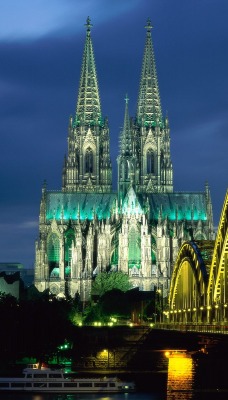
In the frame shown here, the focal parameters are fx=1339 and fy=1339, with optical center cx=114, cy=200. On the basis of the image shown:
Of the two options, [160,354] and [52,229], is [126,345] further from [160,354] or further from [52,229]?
[52,229]

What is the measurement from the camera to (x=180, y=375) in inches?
3452

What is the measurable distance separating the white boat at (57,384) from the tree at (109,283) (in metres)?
77.4

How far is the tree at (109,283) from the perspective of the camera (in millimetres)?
184462

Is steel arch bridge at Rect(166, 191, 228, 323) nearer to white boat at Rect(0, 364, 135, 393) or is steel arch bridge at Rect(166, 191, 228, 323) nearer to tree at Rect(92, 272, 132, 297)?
white boat at Rect(0, 364, 135, 393)

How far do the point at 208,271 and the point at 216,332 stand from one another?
23.2m

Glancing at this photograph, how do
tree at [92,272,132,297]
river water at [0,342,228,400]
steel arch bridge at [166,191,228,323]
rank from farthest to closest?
tree at [92,272,132,297]
steel arch bridge at [166,191,228,323]
river water at [0,342,228,400]

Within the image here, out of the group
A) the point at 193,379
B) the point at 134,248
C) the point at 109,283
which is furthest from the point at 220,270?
the point at 134,248

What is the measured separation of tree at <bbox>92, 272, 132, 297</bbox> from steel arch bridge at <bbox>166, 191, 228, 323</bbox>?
60.2 m

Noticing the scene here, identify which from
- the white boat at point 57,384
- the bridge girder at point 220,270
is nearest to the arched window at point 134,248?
the white boat at point 57,384

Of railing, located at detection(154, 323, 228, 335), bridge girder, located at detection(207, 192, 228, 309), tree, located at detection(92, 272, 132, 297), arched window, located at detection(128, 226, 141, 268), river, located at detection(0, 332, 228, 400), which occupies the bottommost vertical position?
river, located at detection(0, 332, 228, 400)

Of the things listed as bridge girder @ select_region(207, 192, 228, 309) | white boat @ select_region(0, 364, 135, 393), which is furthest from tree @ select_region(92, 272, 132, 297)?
bridge girder @ select_region(207, 192, 228, 309)

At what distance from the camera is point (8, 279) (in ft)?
627

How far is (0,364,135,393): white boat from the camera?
10100 cm

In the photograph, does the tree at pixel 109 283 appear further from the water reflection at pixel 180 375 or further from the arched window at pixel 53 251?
the water reflection at pixel 180 375
